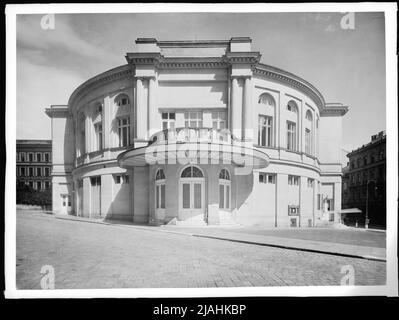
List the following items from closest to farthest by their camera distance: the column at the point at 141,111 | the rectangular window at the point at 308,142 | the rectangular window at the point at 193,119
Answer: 1. the column at the point at 141,111
2. the rectangular window at the point at 193,119
3. the rectangular window at the point at 308,142

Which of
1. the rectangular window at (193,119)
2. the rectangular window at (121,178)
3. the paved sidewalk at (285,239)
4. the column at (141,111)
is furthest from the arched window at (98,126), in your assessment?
the rectangular window at (193,119)

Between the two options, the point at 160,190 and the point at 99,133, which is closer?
the point at 160,190

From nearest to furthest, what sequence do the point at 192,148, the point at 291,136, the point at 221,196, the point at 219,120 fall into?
the point at 192,148 → the point at 221,196 → the point at 219,120 → the point at 291,136

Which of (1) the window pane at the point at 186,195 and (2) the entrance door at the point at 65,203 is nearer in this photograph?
(2) the entrance door at the point at 65,203

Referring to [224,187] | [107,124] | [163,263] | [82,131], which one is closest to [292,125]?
[224,187]

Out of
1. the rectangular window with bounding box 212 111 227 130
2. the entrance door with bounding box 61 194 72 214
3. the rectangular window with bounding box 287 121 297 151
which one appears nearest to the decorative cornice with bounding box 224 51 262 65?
the rectangular window with bounding box 212 111 227 130

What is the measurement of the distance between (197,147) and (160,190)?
2327mm

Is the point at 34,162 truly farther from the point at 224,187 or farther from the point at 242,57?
the point at 242,57

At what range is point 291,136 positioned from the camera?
11312 millimetres

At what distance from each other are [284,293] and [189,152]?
17.6 feet

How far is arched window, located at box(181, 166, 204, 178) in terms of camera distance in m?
10.3

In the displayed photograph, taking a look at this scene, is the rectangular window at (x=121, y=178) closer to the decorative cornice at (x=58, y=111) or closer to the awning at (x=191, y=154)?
the awning at (x=191, y=154)

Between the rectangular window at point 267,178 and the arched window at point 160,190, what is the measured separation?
4.02 meters

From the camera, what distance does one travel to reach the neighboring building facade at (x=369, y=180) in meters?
6.14
